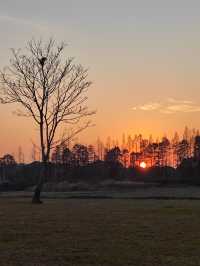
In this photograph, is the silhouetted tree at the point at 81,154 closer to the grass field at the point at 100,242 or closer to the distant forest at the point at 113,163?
the distant forest at the point at 113,163

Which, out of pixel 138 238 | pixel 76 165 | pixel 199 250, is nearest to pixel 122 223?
pixel 138 238

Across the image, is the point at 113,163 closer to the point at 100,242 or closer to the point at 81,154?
the point at 81,154

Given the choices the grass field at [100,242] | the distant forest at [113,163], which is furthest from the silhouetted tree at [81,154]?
the grass field at [100,242]

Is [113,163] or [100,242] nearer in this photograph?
[100,242]

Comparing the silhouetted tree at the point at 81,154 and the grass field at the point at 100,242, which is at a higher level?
the silhouetted tree at the point at 81,154

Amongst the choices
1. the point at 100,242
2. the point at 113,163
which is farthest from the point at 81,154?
the point at 100,242

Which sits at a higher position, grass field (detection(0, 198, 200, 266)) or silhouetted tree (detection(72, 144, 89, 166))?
silhouetted tree (detection(72, 144, 89, 166))

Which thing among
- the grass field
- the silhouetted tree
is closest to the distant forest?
the silhouetted tree

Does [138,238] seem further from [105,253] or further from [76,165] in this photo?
[76,165]

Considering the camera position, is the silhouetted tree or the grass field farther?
the silhouetted tree

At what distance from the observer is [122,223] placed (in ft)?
54.4

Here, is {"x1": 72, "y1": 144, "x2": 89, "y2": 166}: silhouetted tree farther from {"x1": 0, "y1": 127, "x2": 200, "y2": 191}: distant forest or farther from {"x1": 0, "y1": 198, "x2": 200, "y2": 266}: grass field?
{"x1": 0, "y1": 198, "x2": 200, "y2": 266}: grass field

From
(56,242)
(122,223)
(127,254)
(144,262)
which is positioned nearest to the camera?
(144,262)

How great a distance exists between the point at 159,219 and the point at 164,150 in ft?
331
